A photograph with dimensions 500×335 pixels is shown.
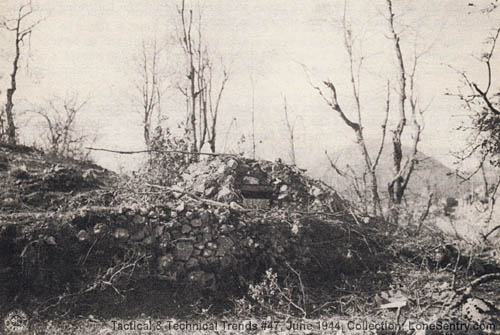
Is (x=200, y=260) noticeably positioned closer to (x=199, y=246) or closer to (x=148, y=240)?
(x=199, y=246)

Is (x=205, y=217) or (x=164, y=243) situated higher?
Result: (x=205, y=217)

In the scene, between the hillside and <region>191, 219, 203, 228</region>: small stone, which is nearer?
the hillside

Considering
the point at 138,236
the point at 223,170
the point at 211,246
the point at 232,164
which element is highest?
the point at 232,164

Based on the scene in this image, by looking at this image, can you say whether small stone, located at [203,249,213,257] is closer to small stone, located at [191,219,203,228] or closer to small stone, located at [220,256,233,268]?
small stone, located at [220,256,233,268]

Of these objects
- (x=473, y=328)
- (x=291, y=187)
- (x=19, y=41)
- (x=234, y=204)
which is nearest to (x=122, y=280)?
(x=234, y=204)

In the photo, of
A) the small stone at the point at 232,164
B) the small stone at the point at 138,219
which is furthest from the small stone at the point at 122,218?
the small stone at the point at 232,164

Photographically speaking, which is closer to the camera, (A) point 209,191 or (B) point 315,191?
(A) point 209,191

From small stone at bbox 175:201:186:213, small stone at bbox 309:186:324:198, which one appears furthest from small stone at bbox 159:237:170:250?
small stone at bbox 309:186:324:198

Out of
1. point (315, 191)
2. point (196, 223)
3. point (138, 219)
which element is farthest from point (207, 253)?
point (315, 191)

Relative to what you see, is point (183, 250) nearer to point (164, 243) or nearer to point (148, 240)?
point (164, 243)

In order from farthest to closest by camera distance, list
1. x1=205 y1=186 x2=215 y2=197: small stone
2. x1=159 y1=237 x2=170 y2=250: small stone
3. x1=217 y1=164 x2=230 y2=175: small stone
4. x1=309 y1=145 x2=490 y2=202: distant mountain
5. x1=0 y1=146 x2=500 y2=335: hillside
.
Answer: x1=309 y1=145 x2=490 y2=202: distant mountain → x1=217 y1=164 x2=230 y2=175: small stone → x1=205 y1=186 x2=215 y2=197: small stone → x1=159 y1=237 x2=170 y2=250: small stone → x1=0 y1=146 x2=500 y2=335: hillside

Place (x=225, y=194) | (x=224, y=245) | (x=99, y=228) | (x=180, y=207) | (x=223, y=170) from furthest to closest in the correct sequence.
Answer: (x=223, y=170) < (x=225, y=194) < (x=180, y=207) < (x=224, y=245) < (x=99, y=228)

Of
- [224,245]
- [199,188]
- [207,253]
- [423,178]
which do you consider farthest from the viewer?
[423,178]

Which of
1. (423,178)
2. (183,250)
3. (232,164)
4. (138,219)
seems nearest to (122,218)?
(138,219)
